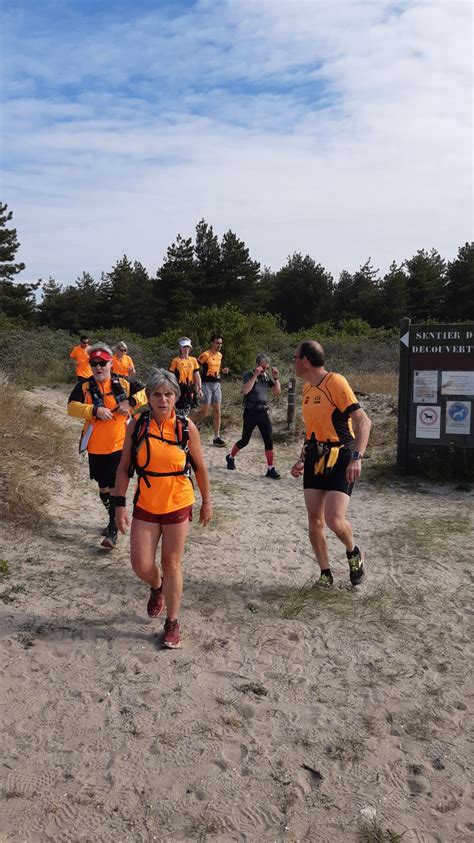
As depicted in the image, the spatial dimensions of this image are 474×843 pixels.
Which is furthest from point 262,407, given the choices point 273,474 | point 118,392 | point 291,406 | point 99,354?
point 99,354

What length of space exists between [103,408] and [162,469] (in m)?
1.64

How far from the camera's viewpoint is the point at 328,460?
15.2 feet

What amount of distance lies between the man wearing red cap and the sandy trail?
901mm

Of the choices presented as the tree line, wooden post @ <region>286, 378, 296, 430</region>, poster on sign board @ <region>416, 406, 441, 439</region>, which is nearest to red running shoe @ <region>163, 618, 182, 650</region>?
poster on sign board @ <region>416, 406, 441, 439</region>

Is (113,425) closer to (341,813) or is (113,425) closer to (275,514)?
(275,514)

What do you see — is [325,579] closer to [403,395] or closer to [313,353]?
[313,353]

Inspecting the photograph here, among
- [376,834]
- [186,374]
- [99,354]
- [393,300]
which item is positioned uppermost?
[393,300]

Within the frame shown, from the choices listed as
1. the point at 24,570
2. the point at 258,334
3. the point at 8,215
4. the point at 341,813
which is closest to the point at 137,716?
the point at 341,813

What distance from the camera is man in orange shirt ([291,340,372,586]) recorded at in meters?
4.60

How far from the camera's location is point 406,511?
25.1 feet

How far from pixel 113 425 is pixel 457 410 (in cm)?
548

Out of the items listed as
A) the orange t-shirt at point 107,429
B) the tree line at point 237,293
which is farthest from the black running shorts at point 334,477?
the tree line at point 237,293

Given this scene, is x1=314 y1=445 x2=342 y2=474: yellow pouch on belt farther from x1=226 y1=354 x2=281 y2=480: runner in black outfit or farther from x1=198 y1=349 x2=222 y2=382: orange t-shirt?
x1=198 y1=349 x2=222 y2=382: orange t-shirt

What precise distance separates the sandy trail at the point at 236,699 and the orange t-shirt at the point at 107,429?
3.35 ft
